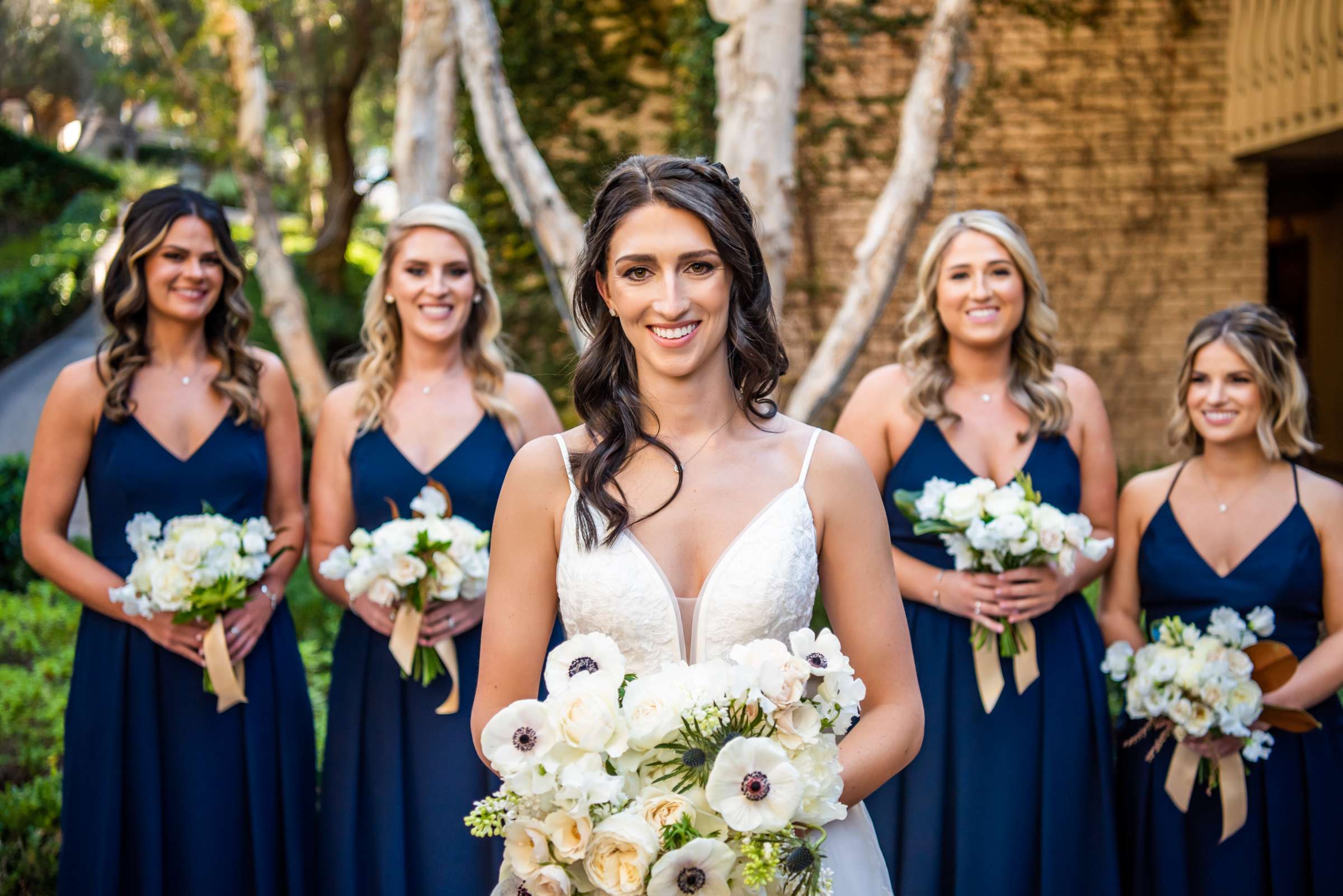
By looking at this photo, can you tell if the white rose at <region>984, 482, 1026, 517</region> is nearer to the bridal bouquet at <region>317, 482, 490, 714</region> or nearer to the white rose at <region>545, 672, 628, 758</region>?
the bridal bouquet at <region>317, 482, 490, 714</region>

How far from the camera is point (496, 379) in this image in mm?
4176

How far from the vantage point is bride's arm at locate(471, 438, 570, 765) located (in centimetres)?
231

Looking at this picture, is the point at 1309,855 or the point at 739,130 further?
the point at 739,130

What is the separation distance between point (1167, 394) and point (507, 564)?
9.71 meters

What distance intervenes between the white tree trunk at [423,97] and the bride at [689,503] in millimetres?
4159

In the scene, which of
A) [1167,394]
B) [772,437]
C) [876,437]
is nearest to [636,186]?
[772,437]

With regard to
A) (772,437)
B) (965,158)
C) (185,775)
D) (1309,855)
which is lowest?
(1309,855)

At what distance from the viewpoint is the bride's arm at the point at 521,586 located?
7.58ft

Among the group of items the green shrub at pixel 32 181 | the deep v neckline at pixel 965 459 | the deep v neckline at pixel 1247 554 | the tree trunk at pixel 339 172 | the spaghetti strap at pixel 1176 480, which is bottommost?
the deep v neckline at pixel 1247 554

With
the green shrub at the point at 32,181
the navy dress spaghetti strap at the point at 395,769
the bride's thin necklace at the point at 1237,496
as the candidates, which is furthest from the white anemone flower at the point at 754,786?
the green shrub at the point at 32,181

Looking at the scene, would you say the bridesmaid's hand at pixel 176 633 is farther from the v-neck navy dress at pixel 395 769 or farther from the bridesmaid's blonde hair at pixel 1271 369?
the bridesmaid's blonde hair at pixel 1271 369

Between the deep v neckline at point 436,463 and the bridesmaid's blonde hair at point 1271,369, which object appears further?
the deep v neckline at point 436,463

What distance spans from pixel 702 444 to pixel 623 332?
29 cm

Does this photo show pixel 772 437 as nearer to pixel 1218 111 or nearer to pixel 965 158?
pixel 965 158
